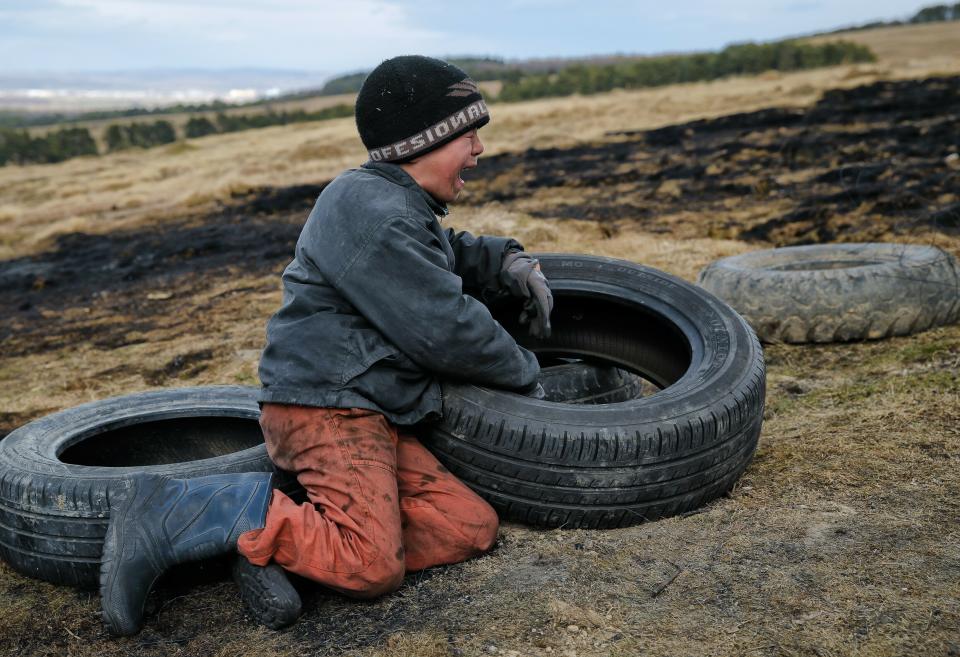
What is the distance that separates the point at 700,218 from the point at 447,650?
844cm

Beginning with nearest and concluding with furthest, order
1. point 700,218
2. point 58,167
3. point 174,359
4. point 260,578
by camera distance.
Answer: point 260,578, point 174,359, point 700,218, point 58,167

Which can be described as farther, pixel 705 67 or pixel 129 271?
pixel 705 67

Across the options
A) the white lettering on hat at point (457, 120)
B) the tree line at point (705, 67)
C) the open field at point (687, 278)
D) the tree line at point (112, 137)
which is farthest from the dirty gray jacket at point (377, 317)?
the tree line at point (705, 67)

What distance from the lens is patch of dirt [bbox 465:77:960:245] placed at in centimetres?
901

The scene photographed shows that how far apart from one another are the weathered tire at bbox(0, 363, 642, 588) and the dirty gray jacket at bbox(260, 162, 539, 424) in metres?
0.56

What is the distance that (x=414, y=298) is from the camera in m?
2.81

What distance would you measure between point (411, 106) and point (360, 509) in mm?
1417

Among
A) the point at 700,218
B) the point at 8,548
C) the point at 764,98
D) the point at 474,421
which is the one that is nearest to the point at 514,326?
the point at 474,421

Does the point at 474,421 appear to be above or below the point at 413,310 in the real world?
below

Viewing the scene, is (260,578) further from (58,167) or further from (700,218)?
(58,167)

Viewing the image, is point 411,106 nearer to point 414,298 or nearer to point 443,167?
point 443,167

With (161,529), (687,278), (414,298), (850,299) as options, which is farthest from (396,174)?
(687,278)

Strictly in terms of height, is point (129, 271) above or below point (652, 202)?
below

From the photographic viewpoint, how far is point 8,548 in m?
3.17
